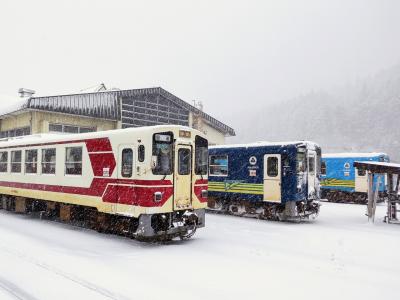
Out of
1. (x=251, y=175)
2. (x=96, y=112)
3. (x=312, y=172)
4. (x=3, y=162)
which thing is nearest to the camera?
(x=312, y=172)

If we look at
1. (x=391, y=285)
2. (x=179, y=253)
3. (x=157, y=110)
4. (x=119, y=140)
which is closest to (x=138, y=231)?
(x=179, y=253)

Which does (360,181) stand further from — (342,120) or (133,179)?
(342,120)

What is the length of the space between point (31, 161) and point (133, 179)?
664cm

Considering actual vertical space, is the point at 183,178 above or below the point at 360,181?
above

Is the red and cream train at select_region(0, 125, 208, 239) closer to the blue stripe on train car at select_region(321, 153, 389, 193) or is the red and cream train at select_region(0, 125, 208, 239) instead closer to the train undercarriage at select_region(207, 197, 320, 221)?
the train undercarriage at select_region(207, 197, 320, 221)

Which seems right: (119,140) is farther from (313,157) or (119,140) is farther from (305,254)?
(313,157)

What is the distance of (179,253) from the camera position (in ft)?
32.4

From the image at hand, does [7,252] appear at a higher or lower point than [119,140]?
lower

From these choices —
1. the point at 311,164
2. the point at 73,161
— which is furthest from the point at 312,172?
the point at 73,161

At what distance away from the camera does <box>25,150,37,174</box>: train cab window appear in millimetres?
15102

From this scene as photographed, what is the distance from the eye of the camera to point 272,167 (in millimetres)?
15781

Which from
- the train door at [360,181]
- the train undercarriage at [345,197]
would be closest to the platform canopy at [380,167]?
the train door at [360,181]

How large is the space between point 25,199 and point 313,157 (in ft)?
39.2

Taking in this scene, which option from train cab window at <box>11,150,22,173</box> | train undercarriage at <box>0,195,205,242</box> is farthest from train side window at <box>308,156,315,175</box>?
train cab window at <box>11,150,22,173</box>
